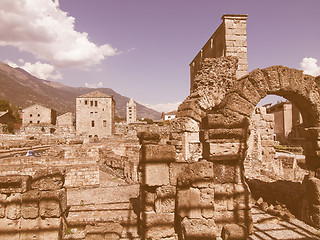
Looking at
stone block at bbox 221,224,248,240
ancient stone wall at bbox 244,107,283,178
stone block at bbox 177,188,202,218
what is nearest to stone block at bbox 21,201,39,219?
stone block at bbox 177,188,202,218

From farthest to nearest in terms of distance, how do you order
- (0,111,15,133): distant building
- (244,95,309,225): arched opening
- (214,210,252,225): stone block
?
(0,111,15,133): distant building, (244,95,309,225): arched opening, (214,210,252,225): stone block

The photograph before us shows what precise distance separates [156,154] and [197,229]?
190 cm

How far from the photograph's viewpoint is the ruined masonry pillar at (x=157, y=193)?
185 inches

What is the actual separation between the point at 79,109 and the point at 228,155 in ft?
150

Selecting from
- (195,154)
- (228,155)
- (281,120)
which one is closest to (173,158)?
(228,155)

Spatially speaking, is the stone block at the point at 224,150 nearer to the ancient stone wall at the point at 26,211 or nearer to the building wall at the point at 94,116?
the ancient stone wall at the point at 26,211

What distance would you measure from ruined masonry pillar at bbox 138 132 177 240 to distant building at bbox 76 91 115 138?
43620 mm

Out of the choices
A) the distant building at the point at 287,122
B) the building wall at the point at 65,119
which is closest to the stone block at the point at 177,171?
the distant building at the point at 287,122

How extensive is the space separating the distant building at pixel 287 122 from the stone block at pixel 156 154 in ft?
115

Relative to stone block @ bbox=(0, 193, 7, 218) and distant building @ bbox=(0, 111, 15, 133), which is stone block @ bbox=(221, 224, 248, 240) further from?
distant building @ bbox=(0, 111, 15, 133)

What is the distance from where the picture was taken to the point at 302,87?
5.79m

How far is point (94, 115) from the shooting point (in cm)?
4650

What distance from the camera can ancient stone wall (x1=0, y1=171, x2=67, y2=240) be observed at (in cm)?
448

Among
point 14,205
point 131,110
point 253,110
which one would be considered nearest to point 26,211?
point 14,205
